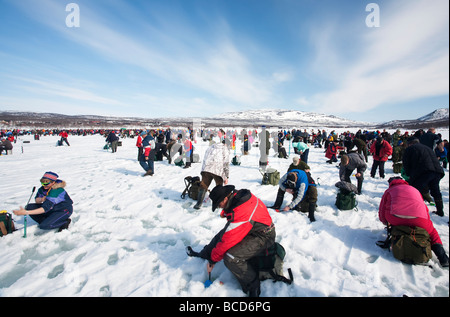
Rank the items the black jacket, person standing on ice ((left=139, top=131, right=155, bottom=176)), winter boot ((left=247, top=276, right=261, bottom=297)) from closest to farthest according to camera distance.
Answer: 1. winter boot ((left=247, top=276, right=261, bottom=297))
2. the black jacket
3. person standing on ice ((left=139, top=131, right=155, bottom=176))

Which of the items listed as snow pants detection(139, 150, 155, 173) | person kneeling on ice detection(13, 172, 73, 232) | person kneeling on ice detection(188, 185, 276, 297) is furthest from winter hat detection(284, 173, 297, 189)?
snow pants detection(139, 150, 155, 173)

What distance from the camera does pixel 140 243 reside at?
11.7ft

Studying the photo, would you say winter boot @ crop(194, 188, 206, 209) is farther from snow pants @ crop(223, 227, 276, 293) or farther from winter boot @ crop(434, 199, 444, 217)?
winter boot @ crop(434, 199, 444, 217)

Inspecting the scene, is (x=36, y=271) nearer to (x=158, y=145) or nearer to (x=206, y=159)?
(x=206, y=159)

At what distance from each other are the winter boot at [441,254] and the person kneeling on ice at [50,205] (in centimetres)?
622

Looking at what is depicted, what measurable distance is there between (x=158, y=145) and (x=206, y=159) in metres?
7.78

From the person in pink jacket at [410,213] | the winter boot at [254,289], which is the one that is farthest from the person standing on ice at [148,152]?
the person in pink jacket at [410,213]

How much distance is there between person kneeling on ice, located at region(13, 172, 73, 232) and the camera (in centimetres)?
354

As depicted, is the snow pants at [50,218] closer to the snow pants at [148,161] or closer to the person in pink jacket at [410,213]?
the snow pants at [148,161]

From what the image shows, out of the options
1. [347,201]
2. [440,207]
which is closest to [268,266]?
[347,201]

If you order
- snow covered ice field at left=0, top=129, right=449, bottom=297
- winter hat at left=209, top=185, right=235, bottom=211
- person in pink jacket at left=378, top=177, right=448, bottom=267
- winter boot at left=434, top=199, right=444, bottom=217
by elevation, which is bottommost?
snow covered ice field at left=0, top=129, right=449, bottom=297

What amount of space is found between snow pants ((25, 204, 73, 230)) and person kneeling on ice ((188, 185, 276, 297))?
125 inches

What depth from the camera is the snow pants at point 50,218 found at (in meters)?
3.58
